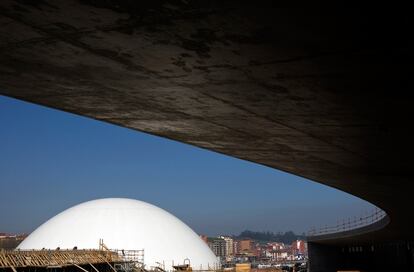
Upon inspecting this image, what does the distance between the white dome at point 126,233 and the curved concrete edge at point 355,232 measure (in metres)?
13.2

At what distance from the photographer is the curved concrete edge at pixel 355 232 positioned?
3718 cm

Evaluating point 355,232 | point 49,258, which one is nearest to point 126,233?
point 49,258

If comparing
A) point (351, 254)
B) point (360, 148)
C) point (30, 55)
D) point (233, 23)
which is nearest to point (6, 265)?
point (360, 148)

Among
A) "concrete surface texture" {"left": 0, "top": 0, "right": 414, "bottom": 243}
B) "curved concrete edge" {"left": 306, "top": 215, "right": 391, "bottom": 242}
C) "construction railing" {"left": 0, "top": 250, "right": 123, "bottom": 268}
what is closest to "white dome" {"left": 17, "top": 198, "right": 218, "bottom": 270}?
"construction railing" {"left": 0, "top": 250, "right": 123, "bottom": 268}

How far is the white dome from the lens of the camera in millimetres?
57125

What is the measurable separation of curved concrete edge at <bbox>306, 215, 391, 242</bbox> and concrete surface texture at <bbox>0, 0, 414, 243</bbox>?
25524 millimetres

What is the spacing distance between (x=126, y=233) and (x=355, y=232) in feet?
81.4

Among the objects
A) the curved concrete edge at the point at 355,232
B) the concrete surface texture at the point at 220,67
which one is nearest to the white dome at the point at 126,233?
the curved concrete edge at the point at 355,232

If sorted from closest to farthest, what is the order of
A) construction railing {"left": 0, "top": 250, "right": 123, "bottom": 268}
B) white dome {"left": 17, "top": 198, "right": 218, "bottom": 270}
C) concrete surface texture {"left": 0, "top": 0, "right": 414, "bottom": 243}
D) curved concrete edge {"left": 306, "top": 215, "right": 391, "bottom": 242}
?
concrete surface texture {"left": 0, "top": 0, "right": 414, "bottom": 243}
construction railing {"left": 0, "top": 250, "right": 123, "bottom": 268}
curved concrete edge {"left": 306, "top": 215, "right": 391, "bottom": 242}
white dome {"left": 17, "top": 198, "right": 218, "bottom": 270}

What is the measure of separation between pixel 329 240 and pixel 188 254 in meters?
16.9

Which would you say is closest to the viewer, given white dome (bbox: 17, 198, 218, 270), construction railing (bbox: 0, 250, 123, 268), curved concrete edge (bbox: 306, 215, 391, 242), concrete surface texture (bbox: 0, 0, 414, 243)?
concrete surface texture (bbox: 0, 0, 414, 243)

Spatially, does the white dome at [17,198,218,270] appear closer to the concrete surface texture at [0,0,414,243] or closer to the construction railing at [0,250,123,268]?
the construction railing at [0,250,123,268]

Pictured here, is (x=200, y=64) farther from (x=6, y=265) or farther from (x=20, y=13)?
(x=6, y=265)

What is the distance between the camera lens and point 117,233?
58.1 metres
